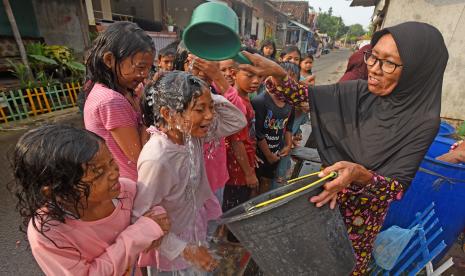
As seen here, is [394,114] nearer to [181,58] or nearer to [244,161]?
[244,161]

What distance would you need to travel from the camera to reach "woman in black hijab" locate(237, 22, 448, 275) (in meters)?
1.28

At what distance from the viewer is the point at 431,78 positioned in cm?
136

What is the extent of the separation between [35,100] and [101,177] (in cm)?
672

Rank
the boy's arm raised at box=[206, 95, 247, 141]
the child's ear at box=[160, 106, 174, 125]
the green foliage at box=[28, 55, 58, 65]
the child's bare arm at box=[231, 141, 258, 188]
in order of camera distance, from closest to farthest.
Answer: the child's ear at box=[160, 106, 174, 125] → the boy's arm raised at box=[206, 95, 247, 141] → the child's bare arm at box=[231, 141, 258, 188] → the green foliage at box=[28, 55, 58, 65]

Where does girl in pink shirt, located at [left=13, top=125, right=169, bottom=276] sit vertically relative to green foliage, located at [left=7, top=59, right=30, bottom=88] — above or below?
above

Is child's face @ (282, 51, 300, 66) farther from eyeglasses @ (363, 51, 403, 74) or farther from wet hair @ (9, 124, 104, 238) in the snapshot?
wet hair @ (9, 124, 104, 238)

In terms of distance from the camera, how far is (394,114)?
142cm

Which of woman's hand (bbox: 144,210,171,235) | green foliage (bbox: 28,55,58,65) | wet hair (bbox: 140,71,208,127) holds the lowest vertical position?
green foliage (bbox: 28,55,58,65)

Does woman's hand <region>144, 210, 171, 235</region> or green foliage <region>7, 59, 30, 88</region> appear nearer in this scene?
woman's hand <region>144, 210, 171, 235</region>

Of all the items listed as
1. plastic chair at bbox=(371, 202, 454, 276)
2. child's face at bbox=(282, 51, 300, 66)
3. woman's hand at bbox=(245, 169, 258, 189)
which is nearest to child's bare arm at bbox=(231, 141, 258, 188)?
woman's hand at bbox=(245, 169, 258, 189)

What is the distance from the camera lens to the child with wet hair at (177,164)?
51.5 inches

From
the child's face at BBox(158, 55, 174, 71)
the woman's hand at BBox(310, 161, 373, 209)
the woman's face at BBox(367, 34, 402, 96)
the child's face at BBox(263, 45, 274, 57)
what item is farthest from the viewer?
the child's face at BBox(263, 45, 274, 57)

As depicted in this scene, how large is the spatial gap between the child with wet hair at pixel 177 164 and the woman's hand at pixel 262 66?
31 cm

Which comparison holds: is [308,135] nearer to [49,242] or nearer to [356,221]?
[356,221]
